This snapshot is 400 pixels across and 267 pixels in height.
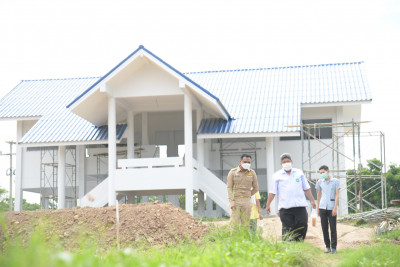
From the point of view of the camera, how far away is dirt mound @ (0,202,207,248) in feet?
42.4

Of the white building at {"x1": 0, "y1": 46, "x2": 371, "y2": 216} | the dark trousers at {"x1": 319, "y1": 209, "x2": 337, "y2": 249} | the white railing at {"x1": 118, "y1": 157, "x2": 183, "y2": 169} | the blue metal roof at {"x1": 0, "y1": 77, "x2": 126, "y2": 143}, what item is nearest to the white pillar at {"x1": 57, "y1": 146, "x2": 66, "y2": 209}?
the white building at {"x1": 0, "y1": 46, "x2": 371, "y2": 216}

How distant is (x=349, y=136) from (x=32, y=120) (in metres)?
14.2

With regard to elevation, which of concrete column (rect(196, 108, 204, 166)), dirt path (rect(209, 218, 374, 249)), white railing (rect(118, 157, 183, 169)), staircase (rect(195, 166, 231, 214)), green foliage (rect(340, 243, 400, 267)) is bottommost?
dirt path (rect(209, 218, 374, 249))

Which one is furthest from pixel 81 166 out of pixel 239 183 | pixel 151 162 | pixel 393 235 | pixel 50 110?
pixel 239 183

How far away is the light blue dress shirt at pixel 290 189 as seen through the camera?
1084 centimetres

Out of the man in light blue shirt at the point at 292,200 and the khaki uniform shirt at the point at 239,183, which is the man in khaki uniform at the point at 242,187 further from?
the man in light blue shirt at the point at 292,200

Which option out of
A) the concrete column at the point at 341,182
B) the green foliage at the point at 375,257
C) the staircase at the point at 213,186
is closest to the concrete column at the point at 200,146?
the staircase at the point at 213,186

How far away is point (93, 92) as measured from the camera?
20422 millimetres

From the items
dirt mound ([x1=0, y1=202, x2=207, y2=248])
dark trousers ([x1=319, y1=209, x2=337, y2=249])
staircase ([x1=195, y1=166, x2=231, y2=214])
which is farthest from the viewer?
staircase ([x1=195, y1=166, x2=231, y2=214])

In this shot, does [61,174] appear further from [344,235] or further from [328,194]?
[328,194]

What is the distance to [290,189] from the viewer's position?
1090 centimetres

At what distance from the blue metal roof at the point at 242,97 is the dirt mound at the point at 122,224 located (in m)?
7.20

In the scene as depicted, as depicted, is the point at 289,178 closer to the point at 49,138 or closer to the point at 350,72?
the point at 49,138

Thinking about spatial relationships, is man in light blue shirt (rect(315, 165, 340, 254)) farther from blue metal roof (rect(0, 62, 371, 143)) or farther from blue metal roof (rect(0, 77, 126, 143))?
blue metal roof (rect(0, 77, 126, 143))
